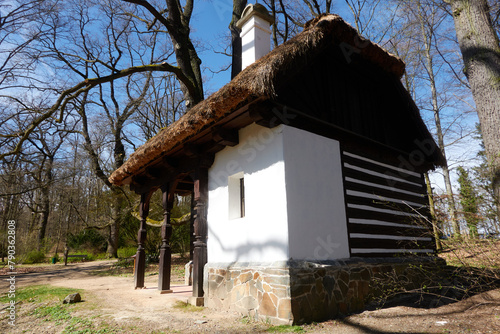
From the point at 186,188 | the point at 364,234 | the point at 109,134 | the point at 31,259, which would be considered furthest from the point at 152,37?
the point at 364,234

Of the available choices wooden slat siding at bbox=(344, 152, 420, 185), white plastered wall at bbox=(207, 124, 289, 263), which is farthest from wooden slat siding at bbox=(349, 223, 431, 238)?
white plastered wall at bbox=(207, 124, 289, 263)

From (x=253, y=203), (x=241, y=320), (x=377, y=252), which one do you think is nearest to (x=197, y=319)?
(x=241, y=320)

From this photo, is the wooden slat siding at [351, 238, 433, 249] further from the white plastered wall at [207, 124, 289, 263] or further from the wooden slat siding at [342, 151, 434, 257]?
the white plastered wall at [207, 124, 289, 263]

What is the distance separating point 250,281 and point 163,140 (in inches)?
125

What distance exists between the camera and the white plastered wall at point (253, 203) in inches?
180

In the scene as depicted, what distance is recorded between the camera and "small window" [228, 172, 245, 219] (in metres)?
5.55

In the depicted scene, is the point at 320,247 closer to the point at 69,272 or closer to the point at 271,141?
the point at 271,141

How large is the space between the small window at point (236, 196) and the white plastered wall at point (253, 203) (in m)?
0.08

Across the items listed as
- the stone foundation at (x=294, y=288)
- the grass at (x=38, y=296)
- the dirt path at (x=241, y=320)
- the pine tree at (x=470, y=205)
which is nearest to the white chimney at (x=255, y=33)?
the stone foundation at (x=294, y=288)

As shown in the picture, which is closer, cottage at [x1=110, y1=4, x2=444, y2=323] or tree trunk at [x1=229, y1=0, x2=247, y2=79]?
cottage at [x1=110, y1=4, x2=444, y2=323]

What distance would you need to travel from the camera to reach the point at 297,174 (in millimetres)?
4762

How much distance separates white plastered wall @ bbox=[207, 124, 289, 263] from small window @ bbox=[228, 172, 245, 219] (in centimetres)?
8

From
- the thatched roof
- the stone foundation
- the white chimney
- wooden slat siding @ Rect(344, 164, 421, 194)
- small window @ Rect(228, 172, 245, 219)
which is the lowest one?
the stone foundation

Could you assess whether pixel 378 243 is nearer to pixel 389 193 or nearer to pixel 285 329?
pixel 389 193
